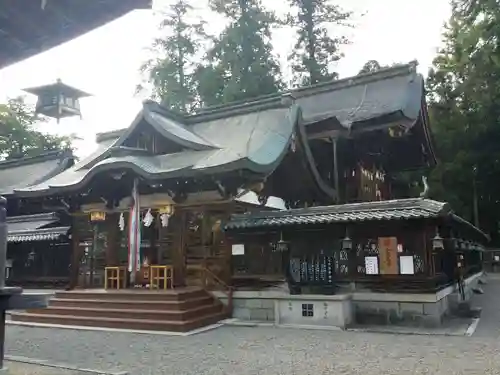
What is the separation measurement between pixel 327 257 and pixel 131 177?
213 inches

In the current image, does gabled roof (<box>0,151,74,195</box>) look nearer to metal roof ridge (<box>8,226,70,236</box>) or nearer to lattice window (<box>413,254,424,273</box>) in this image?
metal roof ridge (<box>8,226,70,236</box>)

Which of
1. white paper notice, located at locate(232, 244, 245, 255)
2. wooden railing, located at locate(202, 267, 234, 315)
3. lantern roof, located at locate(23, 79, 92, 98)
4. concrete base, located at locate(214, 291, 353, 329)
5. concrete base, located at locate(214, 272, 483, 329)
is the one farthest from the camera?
white paper notice, located at locate(232, 244, 245, 255)

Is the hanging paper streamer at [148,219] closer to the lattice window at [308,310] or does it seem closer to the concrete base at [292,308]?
the concrete base at [292,308]

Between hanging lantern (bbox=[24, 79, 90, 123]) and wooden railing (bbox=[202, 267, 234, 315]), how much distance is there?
21.9ft

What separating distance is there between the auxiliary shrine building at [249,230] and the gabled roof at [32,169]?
725cm

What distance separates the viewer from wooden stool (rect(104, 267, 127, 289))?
1273 centimetres

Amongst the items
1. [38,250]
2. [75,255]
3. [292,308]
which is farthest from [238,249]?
[38,250]

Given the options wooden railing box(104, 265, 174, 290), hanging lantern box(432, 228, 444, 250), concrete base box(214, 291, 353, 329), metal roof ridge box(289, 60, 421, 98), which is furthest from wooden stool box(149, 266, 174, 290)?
metal roof ridge box(289, 60, 421, 98)

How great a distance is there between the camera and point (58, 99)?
6.07 meters

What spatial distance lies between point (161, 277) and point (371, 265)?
5.17m

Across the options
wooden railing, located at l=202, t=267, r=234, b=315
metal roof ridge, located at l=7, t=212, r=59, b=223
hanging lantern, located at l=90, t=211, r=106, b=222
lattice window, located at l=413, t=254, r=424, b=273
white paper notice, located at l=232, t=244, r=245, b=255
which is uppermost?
metal roof ridge, located at l=7, t=212, r=59, b=223

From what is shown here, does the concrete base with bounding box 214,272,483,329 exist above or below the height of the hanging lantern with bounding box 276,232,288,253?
below

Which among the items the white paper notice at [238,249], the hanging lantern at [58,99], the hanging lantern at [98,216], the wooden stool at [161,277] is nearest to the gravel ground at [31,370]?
the hanging lantern at [58,99]

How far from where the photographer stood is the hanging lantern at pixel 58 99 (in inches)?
233
